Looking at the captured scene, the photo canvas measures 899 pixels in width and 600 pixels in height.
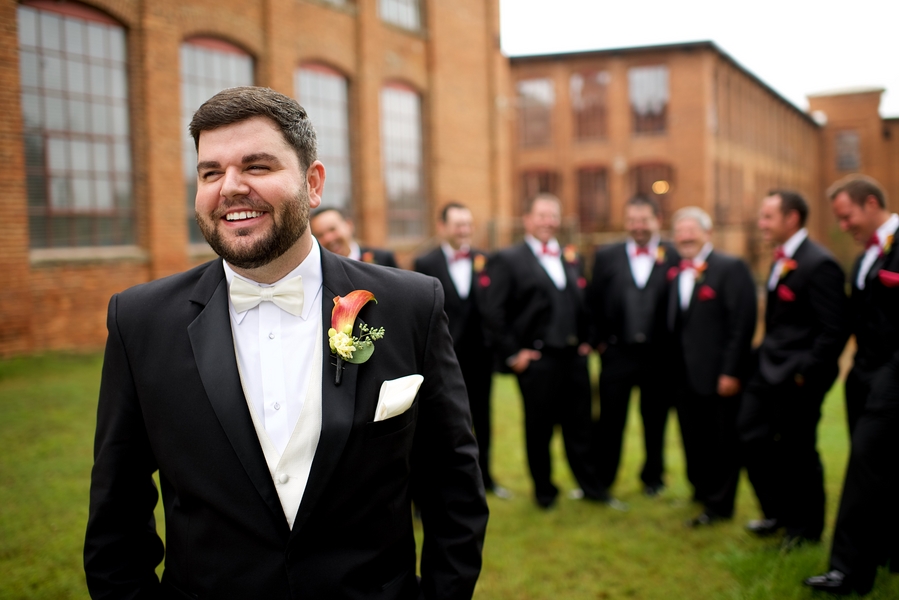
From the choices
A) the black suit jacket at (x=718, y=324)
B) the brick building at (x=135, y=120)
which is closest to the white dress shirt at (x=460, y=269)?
the black suit jacket at (x=718, y=324)

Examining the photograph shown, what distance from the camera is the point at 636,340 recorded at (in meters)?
6.56

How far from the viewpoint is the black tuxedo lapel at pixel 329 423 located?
1.98 m

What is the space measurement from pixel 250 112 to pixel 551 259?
4905 mm

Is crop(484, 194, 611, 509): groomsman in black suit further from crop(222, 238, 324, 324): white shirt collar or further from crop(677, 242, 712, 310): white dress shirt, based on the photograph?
crop(222, 238, 324, 324): white shirt collar

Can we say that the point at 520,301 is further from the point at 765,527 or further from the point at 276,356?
the point at 276,356

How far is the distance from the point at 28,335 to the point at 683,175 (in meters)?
30.2

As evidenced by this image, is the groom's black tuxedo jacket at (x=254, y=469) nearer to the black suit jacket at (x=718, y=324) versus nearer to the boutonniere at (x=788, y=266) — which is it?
the boutonniere at (x=788, y=266)

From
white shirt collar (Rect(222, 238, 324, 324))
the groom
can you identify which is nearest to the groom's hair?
the groom

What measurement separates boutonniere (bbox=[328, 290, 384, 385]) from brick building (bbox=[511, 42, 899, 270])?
29.5m

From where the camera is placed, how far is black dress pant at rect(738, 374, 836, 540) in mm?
5305

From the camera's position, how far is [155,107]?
13.5 m

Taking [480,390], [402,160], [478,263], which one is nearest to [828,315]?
[480,390]

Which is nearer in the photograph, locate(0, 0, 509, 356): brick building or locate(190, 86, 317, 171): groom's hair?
locate(190, 86, 317, 171): groom's hair

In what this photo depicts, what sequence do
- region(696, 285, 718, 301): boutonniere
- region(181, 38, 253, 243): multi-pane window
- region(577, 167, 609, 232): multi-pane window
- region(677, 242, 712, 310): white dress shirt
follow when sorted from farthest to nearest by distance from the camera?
region(577, 167, 609, 232): multi-pane window < region(181, 38, 253, 243): multi-pane window < region(677, 242, 712, 310): white dress shirt < region(696, 285, 718, 301): boutonniere
